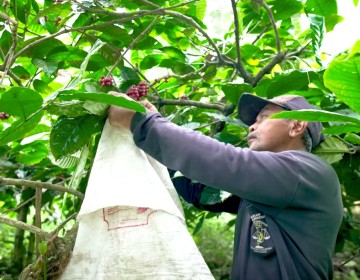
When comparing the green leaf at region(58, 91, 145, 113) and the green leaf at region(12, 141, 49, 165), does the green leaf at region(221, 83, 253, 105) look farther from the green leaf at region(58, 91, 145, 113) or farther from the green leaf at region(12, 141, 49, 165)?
the green leaf at region(12, 141, 49, 165)

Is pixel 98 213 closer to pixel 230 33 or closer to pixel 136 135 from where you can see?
pixel 136 135

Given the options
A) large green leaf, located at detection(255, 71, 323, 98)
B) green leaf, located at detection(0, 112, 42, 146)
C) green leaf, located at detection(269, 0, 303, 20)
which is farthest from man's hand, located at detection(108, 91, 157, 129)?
green leaf, located at detection(269, 0, 303, 20)

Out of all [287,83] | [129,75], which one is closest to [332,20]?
[287,83]

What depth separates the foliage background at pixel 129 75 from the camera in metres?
1.19

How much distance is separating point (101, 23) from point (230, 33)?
2.40ft

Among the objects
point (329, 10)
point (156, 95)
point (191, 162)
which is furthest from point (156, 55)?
point (191, 162)

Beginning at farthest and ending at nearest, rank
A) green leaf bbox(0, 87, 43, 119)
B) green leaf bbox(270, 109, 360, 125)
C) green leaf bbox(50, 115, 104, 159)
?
green leaf bbox(50, 115, 104, 159) → green leaf bbox(0, 87, 43, 119) → green leaf bbox(270, 109, 360, 125)

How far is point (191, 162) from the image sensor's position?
1.32m

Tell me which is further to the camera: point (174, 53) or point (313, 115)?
point (174, 53)

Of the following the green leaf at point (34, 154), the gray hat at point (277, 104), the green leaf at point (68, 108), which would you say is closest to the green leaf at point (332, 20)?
the gray hat at point (277, 104)

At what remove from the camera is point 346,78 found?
38.4 inches

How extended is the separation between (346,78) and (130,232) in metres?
0.60

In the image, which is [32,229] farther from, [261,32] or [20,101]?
[261,32]

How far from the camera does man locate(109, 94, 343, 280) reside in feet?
4.28
